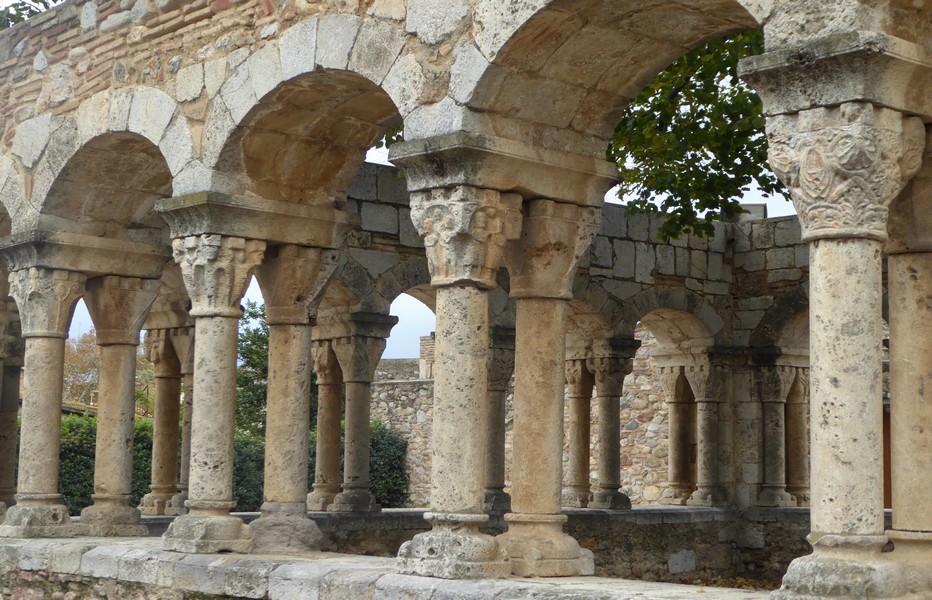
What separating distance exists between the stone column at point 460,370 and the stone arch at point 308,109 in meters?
0.78

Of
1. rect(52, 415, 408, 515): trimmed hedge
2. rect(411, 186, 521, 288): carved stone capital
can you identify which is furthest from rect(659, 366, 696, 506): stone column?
rect(411, 186, 521, 288): carved stone capital

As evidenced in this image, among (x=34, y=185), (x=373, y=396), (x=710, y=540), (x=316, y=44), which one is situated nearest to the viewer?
(x=316, y=44)

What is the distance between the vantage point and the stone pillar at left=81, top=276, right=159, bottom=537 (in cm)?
1011

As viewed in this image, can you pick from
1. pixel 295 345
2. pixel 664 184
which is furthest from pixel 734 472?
pixel 295 345

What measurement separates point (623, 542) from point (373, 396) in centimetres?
Result: 874

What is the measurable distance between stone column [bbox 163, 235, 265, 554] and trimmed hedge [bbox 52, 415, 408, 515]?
21.7 ft

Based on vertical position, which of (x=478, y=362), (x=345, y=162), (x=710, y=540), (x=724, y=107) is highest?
(x=724, y=107)

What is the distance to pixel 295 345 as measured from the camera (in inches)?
353

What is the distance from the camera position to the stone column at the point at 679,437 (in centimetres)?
1508

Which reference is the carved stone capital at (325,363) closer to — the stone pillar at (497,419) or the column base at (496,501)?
the stone pillar at (497,419)

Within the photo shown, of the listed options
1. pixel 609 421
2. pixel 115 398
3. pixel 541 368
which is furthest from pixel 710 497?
pixel 541 368

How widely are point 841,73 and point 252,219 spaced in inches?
172

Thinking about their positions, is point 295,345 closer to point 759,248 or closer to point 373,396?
point 759,248

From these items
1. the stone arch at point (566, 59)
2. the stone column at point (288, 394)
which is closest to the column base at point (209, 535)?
the stone column at point (288, 394)
